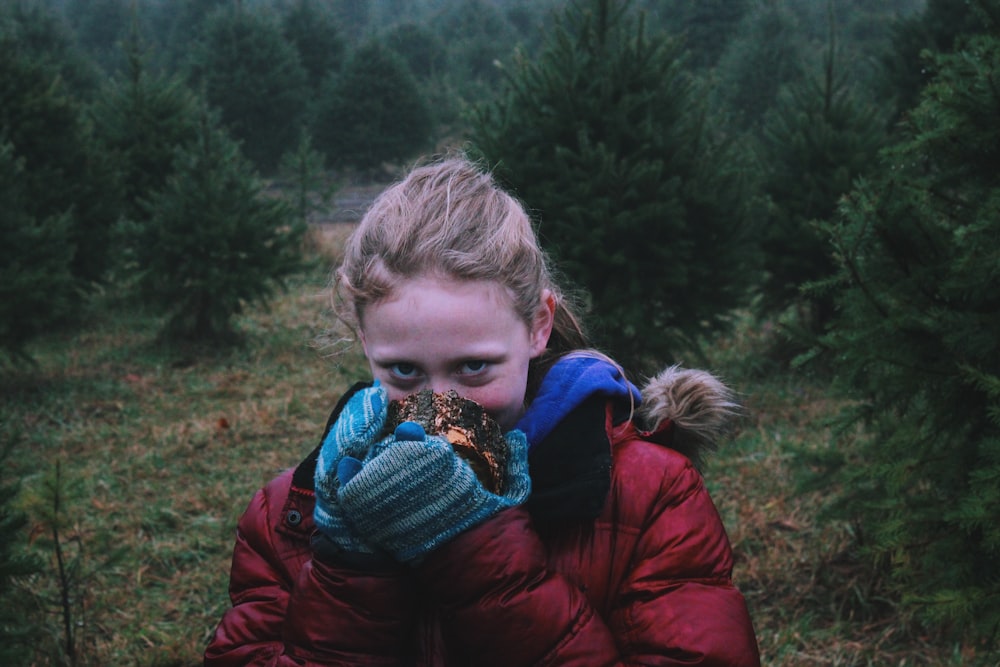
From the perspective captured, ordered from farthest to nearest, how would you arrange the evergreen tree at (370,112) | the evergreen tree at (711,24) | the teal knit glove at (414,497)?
the evergreen tree at (711,24) → the evergreen tree at (370,112) → the teal knit glove at (414,497)

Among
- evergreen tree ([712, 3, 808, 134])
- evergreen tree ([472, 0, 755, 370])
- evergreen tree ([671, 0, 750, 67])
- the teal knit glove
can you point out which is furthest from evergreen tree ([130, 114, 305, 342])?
evergreen tree ([671, 0, 750, 67])

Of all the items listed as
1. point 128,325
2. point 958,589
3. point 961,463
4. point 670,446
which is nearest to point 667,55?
point 961,463

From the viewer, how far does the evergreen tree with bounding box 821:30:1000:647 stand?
9.53 ft

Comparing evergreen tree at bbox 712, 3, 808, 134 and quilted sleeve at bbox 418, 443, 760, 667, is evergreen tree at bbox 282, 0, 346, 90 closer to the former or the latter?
evergreen tree at bbox 712, 3, 808, 134

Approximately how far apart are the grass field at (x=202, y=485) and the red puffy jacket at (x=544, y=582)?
2.17 feet

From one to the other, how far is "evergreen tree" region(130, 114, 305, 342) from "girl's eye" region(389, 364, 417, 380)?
7.86 meters

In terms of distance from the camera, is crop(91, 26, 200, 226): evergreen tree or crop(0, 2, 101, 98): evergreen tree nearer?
crop(91, 26, 200, 226): evergreen tree

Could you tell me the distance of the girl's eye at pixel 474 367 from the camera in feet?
5.37

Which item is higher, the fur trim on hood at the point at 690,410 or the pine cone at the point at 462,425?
the pine cone at the point at 462,425

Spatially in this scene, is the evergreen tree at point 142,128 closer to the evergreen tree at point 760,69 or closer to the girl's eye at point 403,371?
the girl's eye at point 403,371

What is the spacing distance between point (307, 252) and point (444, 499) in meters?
13.3

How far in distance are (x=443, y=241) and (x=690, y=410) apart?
0.66 m

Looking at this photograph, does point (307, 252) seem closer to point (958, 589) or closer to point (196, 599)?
point (196, 599)

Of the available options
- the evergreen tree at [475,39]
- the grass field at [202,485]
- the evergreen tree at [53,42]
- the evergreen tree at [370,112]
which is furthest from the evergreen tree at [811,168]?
the evergreen tree at [475,39]
